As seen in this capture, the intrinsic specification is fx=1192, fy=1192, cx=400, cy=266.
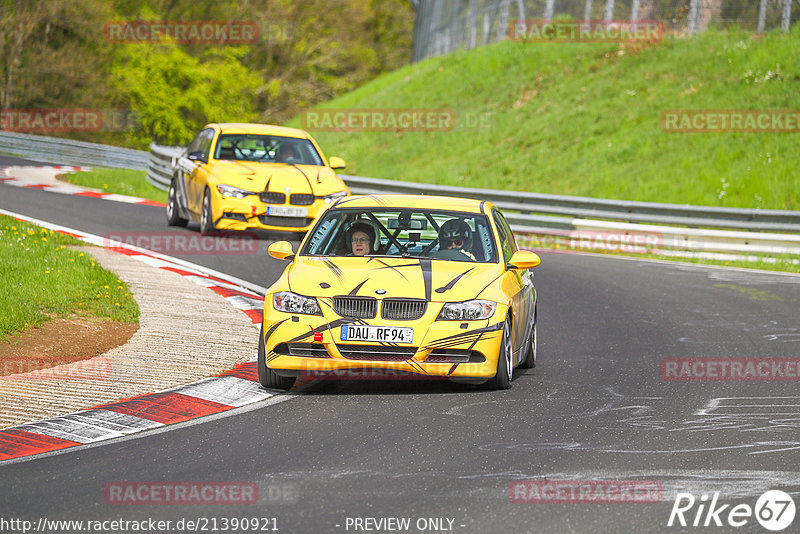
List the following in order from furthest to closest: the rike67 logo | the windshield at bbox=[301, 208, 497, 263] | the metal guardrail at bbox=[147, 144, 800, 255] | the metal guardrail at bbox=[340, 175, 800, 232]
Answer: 1. the metal guardrail at bbox=[340, 175, 800, 232]
2. the metal guardrail at bbox=[147, 144, 800, 255]
3. the windshield at bbox=[301, 208, 497, 263]
4. the rike67 logo

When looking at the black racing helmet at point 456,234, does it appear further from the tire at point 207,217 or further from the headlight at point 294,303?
the tire at point 207,217

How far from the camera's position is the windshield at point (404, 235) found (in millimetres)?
9273

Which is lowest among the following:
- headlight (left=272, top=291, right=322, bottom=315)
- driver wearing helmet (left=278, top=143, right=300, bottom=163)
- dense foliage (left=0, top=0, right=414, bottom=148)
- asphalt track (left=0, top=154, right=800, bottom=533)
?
asphalt track (left=0, top=154, right=800, bottom=533)

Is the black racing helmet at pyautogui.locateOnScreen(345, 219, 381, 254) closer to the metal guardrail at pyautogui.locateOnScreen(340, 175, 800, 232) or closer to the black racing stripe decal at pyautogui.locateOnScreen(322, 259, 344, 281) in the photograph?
the black racing stripe decal at pyautogui.locateOnScreen(322, 259, 344, 281)

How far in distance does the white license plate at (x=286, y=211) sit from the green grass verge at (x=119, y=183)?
8326 millimetres

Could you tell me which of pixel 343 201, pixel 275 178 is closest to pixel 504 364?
pixel 343 201

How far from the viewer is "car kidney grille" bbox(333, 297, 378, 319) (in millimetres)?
8258

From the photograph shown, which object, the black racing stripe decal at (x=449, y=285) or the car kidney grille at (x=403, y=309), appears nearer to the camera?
the car kidney grille at (x=403, y=309)

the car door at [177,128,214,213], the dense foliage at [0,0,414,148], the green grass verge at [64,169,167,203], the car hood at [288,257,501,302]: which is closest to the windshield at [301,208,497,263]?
the car hood at [288,257,501,302]

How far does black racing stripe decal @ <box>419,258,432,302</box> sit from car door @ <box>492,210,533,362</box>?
586 millimetres

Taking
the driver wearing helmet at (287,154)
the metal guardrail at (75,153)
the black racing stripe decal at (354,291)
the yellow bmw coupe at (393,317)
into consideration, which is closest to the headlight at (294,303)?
the yellow bmw coupe at (393,317)

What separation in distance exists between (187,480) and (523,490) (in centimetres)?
168

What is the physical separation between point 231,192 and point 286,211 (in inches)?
33.3

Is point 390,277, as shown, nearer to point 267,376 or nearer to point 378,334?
point 378,334
